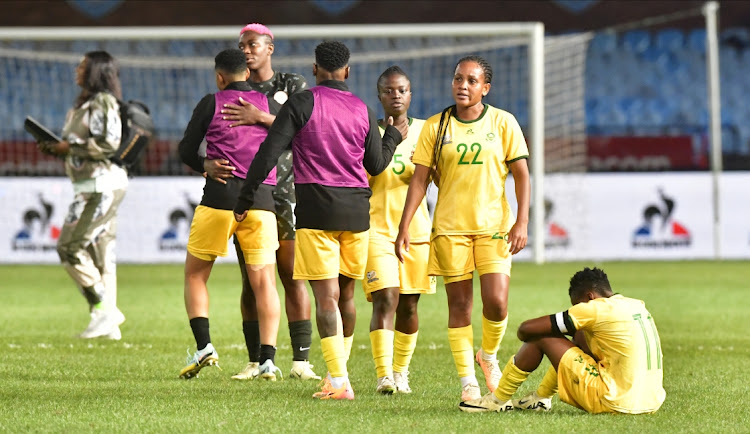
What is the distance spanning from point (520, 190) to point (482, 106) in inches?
21.0

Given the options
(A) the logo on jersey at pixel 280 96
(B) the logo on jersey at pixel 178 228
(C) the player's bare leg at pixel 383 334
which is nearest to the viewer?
(C) the player's bare leg at pixel 383 334

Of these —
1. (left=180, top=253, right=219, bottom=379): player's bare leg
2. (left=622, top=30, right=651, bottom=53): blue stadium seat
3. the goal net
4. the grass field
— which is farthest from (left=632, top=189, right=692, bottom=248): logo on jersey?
(left=180, top=253, right=219, bottom=379): player's bare leg

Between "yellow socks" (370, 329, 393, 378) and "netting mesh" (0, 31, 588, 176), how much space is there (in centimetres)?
1347

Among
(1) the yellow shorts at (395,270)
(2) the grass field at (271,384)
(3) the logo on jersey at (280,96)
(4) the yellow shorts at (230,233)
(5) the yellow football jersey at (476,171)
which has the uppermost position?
(3) the logo on jersey at (280,96)

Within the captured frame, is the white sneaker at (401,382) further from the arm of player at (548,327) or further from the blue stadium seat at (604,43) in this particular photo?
the blue stadium seat at (604,43)

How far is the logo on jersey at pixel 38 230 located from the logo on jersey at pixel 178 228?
1.72 m

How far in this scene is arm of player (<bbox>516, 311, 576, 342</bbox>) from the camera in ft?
17.1

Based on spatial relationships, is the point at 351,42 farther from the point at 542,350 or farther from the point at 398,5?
the point at 542,350

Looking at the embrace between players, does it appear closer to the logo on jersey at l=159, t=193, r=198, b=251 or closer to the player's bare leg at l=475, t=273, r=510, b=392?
the player's bare leg at l=475, t=273, r=510, b=392

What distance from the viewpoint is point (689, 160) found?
22375mm

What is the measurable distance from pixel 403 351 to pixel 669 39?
834 inches

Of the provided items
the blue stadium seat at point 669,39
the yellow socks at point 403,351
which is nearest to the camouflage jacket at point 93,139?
the yellow socks at point 403,351

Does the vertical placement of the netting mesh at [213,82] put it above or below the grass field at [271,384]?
above

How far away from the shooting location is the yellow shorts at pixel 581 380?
526 centimetres
